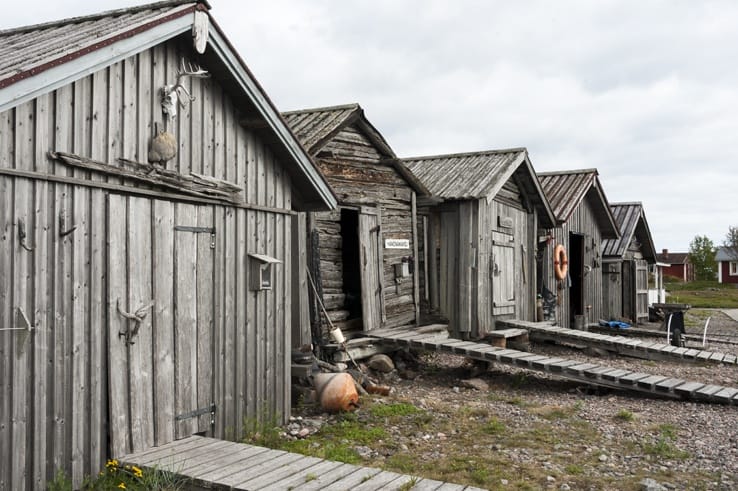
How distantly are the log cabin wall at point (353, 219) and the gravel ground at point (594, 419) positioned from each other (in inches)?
47.1

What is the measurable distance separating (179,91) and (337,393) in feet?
13.4

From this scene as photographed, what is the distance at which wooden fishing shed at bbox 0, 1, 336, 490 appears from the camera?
4.93 meters

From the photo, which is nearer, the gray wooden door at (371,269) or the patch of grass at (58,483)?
the patch of grass at (58,483)

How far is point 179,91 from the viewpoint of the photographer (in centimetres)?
641

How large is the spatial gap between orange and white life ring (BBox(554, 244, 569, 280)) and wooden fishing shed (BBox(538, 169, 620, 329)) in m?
0.13

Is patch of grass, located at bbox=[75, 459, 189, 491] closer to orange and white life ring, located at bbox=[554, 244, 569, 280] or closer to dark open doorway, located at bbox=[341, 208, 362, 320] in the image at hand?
dark open doorway, located at bbox=[341, 208, 362, 320]

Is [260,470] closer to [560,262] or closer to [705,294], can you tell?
[560,262]

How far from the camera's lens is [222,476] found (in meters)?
5.28

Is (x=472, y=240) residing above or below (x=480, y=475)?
above

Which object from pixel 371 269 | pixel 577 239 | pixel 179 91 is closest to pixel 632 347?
pixel 371 269

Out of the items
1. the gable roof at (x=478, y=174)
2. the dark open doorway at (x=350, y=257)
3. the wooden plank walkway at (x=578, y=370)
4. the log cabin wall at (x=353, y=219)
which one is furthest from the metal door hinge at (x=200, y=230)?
the gable roof at (x=478, y=174)

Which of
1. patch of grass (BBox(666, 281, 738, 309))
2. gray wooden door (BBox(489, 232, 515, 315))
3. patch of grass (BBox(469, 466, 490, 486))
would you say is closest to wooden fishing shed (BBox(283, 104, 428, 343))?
gray wooden door (BBox(489, 232, 515, 315))

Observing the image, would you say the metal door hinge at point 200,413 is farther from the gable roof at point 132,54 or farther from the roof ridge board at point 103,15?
the roof ridge board at point 103,15

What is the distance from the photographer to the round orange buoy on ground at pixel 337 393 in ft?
27.7
